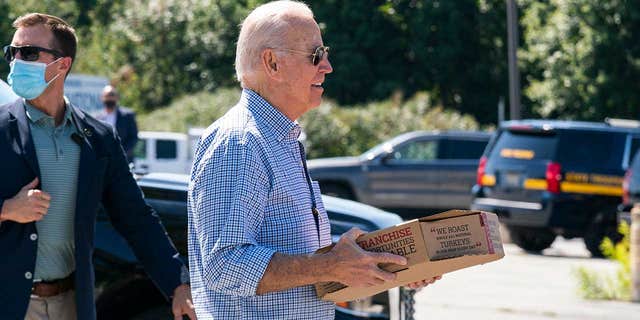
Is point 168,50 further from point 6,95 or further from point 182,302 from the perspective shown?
point 182,302

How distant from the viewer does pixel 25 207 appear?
3.81m

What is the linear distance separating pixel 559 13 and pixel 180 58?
14351 mm

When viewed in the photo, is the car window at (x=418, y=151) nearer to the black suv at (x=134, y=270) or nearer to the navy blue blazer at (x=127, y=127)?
the navy blue blazer at (x=127, y=127)

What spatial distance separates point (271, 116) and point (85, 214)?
1082 millimetres

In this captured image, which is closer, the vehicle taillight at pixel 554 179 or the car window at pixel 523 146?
the vehicle taillight at pixel 554 179

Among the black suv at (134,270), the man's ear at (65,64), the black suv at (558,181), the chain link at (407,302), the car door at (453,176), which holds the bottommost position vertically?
the car door at (453,176)

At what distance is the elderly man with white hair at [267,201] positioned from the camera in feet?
9.75

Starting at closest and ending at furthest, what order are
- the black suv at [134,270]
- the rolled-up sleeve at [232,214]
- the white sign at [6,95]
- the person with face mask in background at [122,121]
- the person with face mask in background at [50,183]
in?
the rolled-up sleeve at [232,214]
the person with face mask in background at [50,183]
the white sign at [6,95]
the black suv at [134,270]
the person with face mask in background at [122,121]

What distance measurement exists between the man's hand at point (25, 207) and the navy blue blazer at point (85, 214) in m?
0.05

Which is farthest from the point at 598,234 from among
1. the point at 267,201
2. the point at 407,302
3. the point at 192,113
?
the point at 192,113

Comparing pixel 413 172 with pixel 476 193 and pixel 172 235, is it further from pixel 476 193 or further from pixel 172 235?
pixel 172 235

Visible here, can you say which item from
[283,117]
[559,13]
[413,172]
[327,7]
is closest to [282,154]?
[283,117]

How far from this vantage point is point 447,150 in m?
21.9

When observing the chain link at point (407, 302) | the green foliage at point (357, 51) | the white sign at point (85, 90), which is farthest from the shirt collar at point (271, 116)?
the green foliage at point (357, 51)
